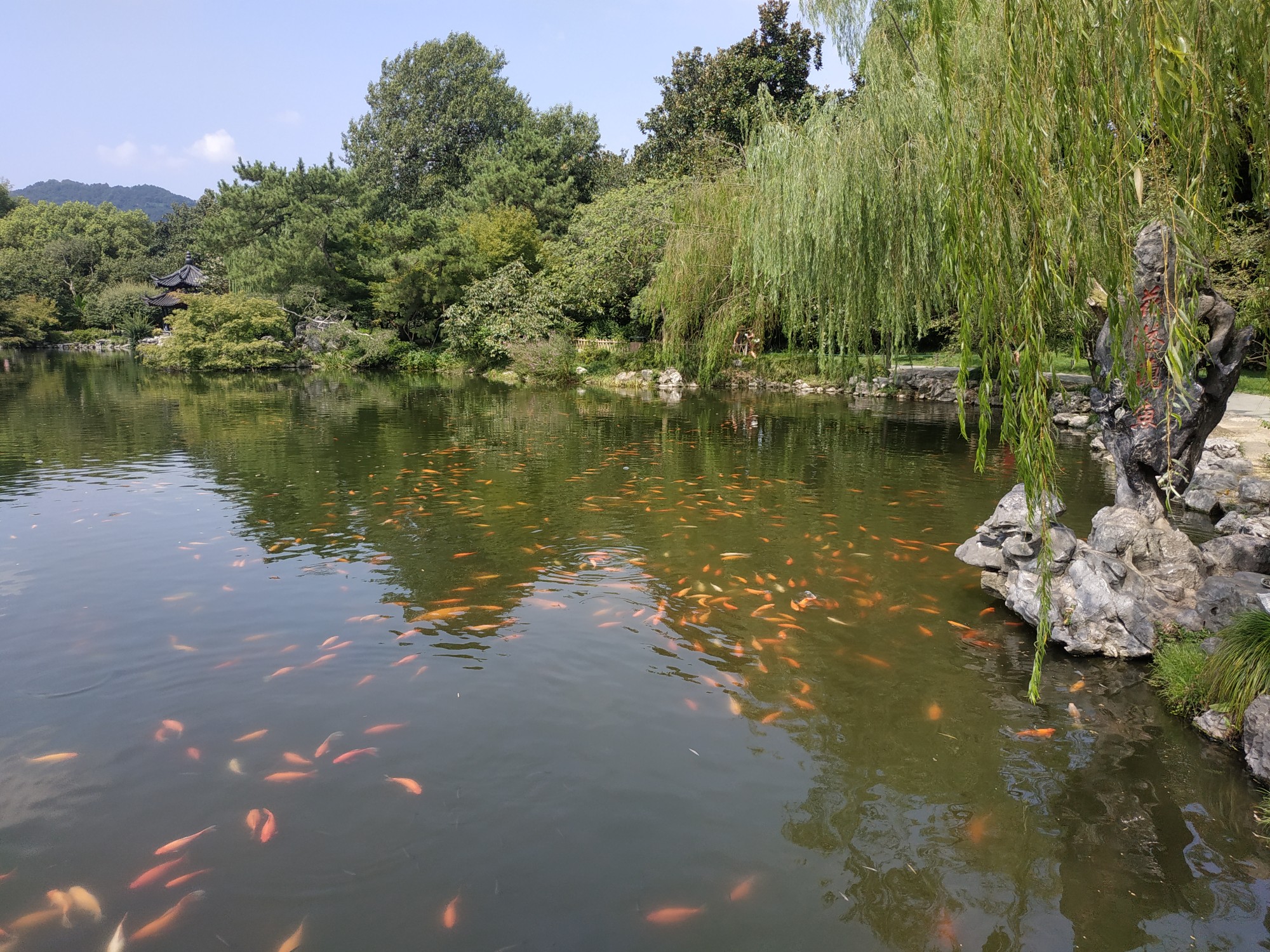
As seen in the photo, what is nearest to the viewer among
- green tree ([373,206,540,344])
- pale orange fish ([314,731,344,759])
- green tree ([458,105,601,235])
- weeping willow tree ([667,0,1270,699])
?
weeping willow tree ([667,0,1270,699])

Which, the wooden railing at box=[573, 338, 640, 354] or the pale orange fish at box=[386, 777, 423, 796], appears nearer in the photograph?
the pale orange fish at box=[386, 777, 423, 796]

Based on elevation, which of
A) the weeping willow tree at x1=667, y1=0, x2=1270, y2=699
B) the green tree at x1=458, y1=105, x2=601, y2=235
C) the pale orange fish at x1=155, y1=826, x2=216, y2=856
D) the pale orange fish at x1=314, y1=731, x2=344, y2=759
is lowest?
the pale orange fish at x1=155, y1=826, x2=216, y2=856

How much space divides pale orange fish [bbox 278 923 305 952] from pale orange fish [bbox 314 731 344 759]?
104cm

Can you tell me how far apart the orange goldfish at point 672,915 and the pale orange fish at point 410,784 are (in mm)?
1175

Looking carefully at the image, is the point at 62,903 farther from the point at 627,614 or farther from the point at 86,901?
the point at 627,614

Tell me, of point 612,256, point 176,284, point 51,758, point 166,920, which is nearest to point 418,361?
point 612,256

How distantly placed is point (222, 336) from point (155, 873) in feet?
92.6

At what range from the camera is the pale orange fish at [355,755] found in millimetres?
3479

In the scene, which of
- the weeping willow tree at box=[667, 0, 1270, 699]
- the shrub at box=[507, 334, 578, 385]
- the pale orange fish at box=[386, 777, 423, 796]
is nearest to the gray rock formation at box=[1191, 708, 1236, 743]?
the weeping willow tree at box=[667, 0, 1270, 699]

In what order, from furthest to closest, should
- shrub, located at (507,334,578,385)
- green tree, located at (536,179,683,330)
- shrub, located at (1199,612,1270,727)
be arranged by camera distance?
1. shrub, located at (507,334,578,385)
2. green tree, located at (536,179,683,330)
3. shrub, located at (1199,612,1270,727)

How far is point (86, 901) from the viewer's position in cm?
264

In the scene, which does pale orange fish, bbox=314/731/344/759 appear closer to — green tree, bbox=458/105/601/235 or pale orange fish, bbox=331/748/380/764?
pale orange fish, bbox=331/748/380/764

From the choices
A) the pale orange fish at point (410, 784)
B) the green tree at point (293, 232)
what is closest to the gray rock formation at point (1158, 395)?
the pale orange fish at point (410, 784)

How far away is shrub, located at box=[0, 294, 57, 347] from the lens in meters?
38.2
